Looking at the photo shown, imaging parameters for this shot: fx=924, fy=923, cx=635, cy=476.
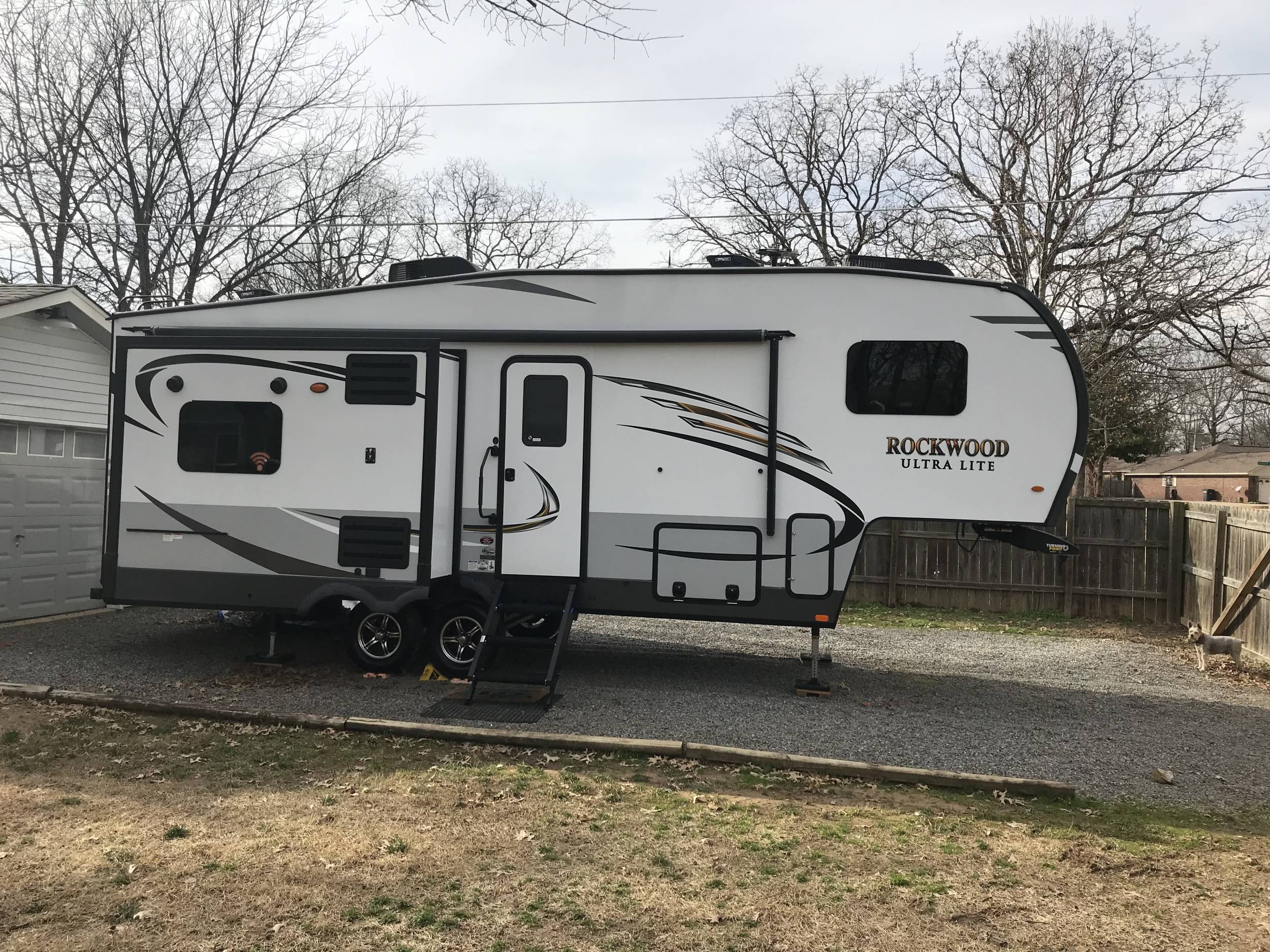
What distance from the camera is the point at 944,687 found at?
8.14 meters

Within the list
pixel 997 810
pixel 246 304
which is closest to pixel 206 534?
pixel 246 304

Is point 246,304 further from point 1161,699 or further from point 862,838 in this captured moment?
point 1161,699

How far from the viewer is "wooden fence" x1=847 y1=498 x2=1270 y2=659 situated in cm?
1034

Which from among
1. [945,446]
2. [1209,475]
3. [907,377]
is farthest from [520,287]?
[1209,475]

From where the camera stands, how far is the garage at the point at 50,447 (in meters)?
9.86

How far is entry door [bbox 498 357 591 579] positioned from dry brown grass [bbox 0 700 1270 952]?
211 centimetres

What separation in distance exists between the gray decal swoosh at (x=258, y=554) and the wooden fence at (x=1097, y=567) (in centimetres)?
657

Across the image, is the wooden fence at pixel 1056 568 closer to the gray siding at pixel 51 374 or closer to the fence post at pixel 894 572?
→ the fence post at pixel 894 572

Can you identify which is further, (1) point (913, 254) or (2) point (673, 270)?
(1) point (913, 254)

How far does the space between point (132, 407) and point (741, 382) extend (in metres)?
5.15

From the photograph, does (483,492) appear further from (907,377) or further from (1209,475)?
(1209,475)

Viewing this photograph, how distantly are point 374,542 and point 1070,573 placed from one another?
9.48 m

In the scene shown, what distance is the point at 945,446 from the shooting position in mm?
7125

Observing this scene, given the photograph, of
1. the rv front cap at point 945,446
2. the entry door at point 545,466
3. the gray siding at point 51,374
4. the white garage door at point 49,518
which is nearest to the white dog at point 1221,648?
the rv front cap at point 945,446
